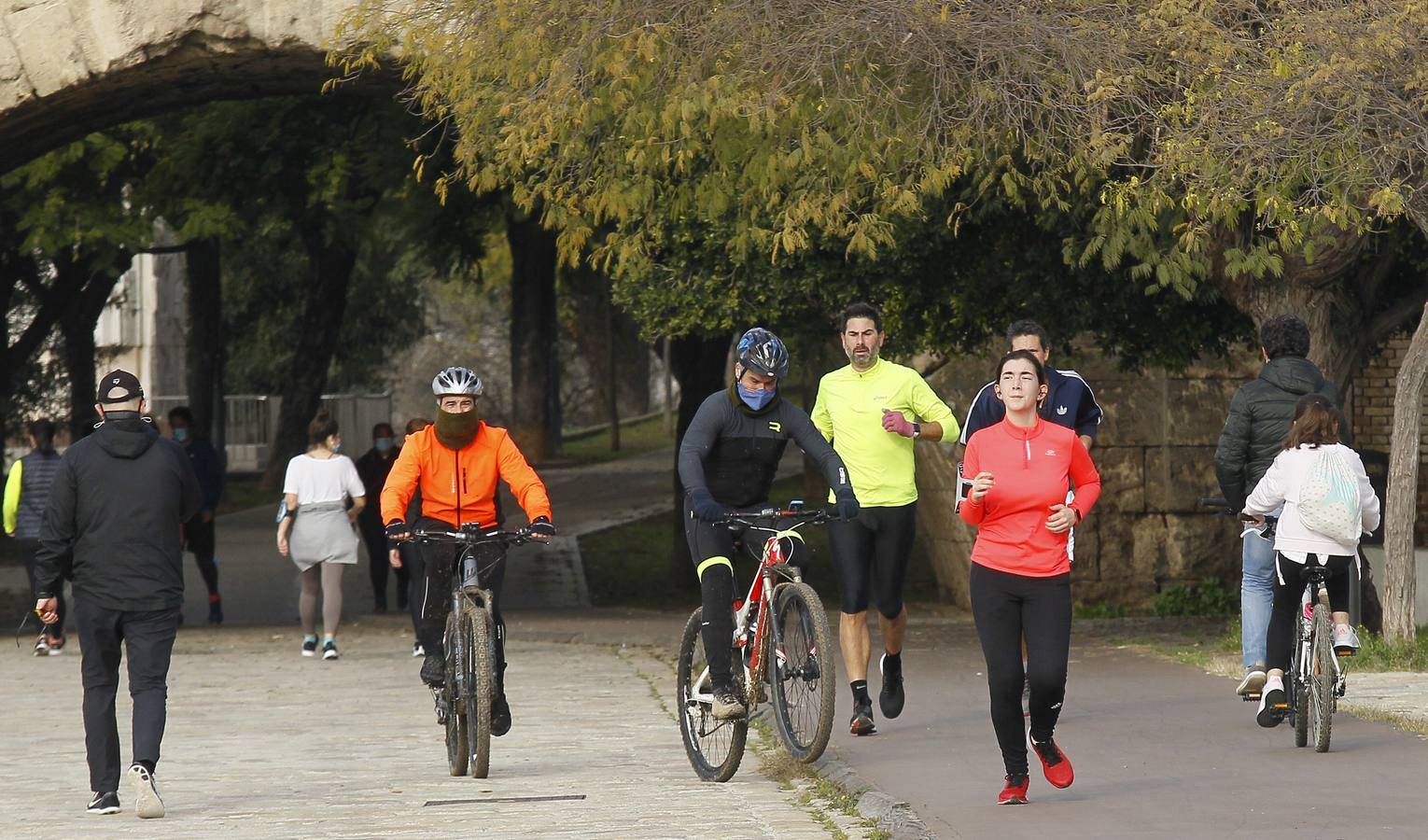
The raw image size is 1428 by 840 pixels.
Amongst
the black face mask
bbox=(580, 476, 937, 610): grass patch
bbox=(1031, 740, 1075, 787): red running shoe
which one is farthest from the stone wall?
bbox=(1031, 740, 1075, 787): red running shoe

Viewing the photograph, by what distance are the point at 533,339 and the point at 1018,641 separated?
27126mm

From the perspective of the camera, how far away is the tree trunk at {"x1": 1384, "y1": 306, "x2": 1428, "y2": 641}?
424 inches

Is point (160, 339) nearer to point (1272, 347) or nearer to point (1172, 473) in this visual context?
point (1172, 473)

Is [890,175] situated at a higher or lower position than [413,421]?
higher

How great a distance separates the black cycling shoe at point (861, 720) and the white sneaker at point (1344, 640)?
1.99m

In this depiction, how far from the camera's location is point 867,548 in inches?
349

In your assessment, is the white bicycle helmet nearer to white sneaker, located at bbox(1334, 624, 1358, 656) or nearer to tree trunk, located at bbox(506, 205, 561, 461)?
white sneaker, located at bbox(1334, 624, 1358, 656)

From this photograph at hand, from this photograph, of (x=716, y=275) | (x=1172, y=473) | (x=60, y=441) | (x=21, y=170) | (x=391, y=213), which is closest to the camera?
(x=716, y=275)

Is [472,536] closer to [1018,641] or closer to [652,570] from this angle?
[1018,641]

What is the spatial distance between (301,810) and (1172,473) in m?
9.79

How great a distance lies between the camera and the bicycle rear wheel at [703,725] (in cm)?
789

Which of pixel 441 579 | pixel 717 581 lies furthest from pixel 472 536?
pixel 717 581

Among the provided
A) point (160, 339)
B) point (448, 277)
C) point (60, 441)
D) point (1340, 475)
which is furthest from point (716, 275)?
point (160, 339)

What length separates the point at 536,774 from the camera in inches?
331
